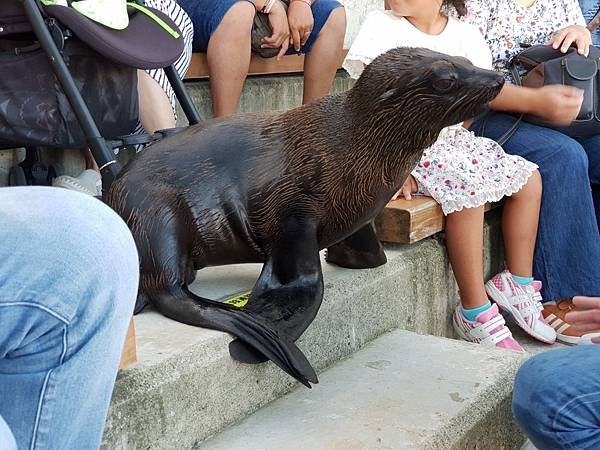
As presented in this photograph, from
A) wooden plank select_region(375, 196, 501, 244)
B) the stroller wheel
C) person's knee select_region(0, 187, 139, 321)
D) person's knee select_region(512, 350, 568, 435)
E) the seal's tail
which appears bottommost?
wooden plank select_region(375, 196, 501, 244)

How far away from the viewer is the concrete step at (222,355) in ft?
5.83

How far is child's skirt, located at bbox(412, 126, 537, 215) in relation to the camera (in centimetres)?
300

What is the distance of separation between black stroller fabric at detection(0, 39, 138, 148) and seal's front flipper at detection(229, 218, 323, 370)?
85 centimetres

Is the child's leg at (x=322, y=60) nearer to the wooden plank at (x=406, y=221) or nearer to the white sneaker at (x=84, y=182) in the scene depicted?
the wooden plank at (x=406, y=221)

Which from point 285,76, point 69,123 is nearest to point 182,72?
point 69,123

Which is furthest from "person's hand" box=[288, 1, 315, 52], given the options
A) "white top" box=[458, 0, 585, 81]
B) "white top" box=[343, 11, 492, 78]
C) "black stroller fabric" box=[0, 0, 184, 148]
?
"black stroller fabric" box=[0, 0, 184, 148]

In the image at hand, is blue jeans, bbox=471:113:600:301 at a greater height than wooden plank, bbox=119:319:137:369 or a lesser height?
lesser

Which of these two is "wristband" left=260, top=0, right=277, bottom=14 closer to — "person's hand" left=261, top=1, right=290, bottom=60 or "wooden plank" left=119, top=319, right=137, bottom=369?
"person's hand" left=261, top=1, right=290, bottom=60

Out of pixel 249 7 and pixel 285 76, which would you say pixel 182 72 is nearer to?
pixel 249 7

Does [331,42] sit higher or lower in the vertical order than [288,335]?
higher

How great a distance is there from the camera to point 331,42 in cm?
367

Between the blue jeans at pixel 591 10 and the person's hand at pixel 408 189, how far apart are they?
1.63 meters

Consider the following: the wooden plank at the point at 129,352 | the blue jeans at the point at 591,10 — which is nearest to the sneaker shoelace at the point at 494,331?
the wooden plank at the point at 129,352

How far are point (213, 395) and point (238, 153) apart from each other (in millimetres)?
593
